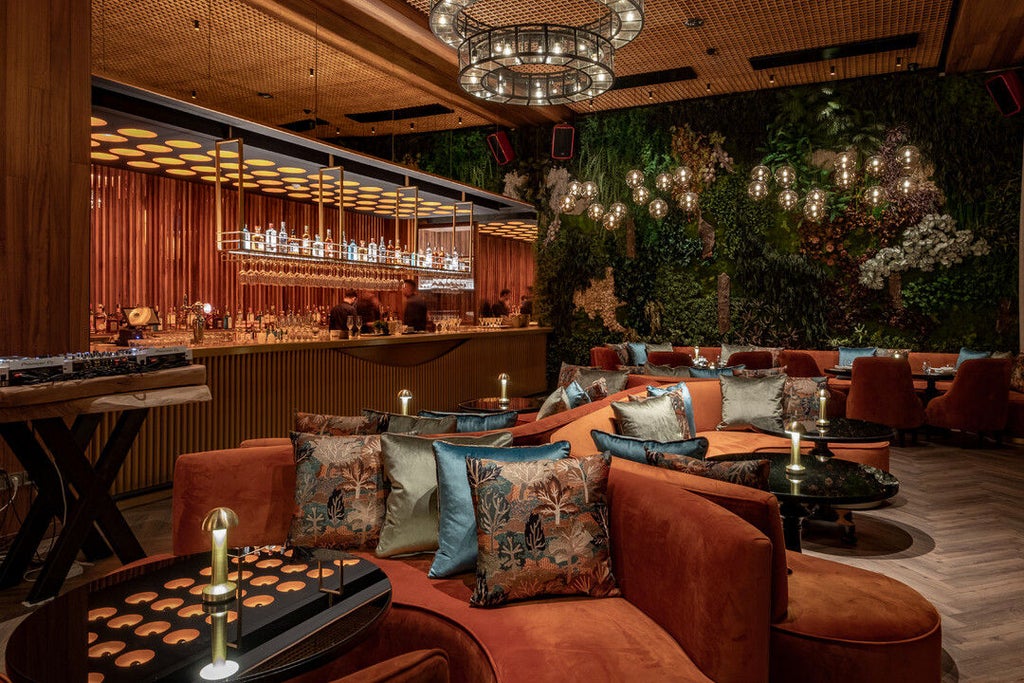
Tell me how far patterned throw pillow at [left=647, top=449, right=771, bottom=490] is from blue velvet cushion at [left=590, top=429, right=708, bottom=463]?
0.11 m

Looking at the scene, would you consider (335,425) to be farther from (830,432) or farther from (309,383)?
(309,383)

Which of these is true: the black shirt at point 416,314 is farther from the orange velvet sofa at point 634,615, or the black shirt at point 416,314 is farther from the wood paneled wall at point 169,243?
the orange velvet sofa at point 634,615

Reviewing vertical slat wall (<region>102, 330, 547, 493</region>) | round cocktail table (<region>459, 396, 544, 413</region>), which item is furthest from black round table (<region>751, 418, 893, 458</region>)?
vertical slat wall (<region>102, 330, 547, 493</region>)

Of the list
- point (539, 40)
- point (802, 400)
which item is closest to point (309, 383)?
point (539, 40)

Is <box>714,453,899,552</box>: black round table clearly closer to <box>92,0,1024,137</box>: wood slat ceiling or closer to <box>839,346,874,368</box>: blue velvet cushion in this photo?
<box>92,0,1024,137</box>: wood slat ceiling

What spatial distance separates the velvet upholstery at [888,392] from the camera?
671cm

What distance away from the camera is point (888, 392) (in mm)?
6758

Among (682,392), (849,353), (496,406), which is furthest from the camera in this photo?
(849,353)

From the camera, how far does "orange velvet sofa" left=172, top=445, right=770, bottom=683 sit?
5.86 ft

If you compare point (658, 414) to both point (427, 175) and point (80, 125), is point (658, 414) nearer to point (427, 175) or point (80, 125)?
point (80, 125)

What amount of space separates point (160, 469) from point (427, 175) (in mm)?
4812

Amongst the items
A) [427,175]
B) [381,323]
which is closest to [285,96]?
[427,175]

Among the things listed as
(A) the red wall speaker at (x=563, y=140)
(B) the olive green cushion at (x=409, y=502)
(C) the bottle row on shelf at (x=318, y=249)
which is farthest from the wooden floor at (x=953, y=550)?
(A) the red wall speaker at (x=563, y=140)

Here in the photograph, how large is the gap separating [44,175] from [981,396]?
26.6 ft
